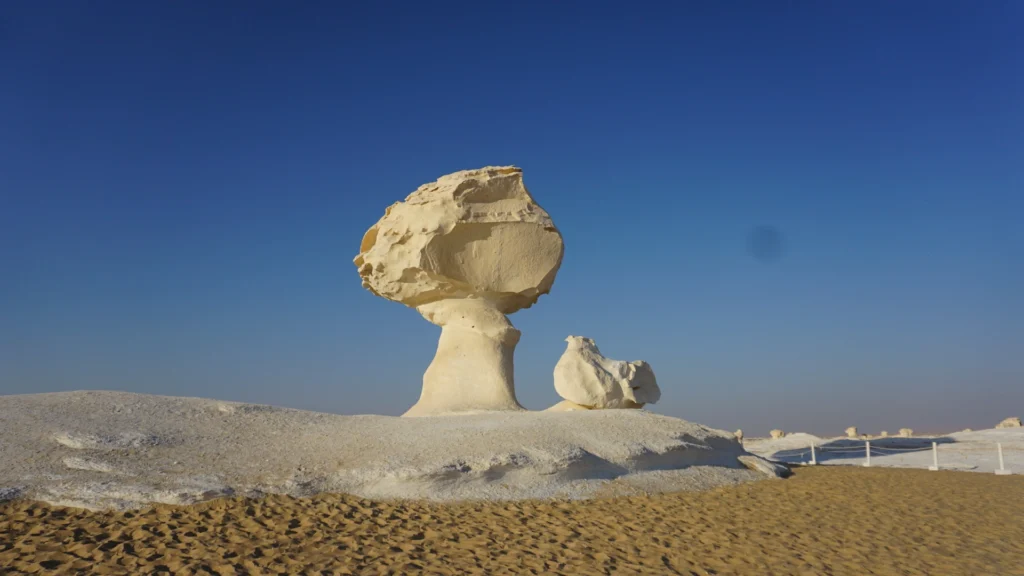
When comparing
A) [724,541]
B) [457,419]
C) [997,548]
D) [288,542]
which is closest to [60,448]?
[288,542]

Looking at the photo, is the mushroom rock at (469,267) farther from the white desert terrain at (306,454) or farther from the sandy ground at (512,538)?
the sandy ground at (512,538)

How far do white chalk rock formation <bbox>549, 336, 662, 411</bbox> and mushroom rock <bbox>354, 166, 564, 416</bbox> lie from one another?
118 centimetres

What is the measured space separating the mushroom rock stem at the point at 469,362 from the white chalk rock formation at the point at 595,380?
1158mm

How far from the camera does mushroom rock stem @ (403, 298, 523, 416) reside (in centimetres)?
1356

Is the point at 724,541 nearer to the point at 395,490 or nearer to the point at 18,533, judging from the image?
the point at 395,490

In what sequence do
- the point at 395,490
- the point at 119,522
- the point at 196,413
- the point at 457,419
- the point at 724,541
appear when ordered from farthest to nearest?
the point at 457,419 → the point at 196,413 → the point at 395,490 → the point at 724,541 → the point at 119,522

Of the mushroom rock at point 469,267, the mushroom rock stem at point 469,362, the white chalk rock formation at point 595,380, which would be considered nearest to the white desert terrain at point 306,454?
the mushroom rock stem at point 469,362

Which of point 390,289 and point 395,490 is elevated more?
point 390,289

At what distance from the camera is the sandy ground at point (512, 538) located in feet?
18.2

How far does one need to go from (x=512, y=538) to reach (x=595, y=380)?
7.80 metres

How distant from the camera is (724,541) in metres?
7.11

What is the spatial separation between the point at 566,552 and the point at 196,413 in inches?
223

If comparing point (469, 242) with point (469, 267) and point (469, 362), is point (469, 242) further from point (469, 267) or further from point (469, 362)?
point (469, 362)

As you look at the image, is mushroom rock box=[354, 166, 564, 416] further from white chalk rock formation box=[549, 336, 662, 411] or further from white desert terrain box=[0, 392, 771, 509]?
white desert terrain box=[0, 392, 771, 509]
